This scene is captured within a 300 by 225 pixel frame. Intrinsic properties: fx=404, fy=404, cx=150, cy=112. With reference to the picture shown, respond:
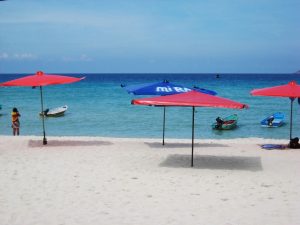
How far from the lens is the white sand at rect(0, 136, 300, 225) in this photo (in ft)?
20.6

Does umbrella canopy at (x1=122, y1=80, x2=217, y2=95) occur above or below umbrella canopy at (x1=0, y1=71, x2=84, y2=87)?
below

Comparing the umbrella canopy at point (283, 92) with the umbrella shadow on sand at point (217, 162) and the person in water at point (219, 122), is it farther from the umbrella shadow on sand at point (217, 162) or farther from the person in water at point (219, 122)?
the person in water at point (219, 122)

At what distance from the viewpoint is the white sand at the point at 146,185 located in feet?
20.6

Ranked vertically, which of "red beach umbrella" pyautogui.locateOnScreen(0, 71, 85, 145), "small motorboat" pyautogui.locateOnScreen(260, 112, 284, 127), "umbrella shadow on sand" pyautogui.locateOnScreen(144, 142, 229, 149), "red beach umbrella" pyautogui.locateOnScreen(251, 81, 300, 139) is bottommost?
"small motorboat" pyautogui.locateOnScreen(260, 112, 284, 127)

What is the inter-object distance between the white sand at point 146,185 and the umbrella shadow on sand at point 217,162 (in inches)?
1.0

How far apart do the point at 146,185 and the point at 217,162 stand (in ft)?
9.96

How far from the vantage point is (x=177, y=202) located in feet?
22.9

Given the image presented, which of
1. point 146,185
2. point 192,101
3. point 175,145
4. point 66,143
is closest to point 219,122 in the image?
point 175,145

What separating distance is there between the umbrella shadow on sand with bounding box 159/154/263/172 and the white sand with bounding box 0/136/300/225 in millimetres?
24

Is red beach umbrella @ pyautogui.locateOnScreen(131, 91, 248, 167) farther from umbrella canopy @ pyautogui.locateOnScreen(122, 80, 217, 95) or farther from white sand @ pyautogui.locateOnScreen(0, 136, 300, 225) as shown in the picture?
umbrella canopy @ pyautogui.locateOnScreen(122, 80, 217, 95)

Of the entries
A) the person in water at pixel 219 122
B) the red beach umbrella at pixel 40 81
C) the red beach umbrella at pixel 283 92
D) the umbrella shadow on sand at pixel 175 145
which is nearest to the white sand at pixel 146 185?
the umbrella shadow on sand at pixel 175 145

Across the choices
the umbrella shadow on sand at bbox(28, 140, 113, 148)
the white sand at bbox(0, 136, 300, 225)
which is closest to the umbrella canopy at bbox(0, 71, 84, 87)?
the white sand at bbox(0, 136, 300, 225)

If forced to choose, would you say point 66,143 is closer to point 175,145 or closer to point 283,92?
point 175,145

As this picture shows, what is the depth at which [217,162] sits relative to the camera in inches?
413
